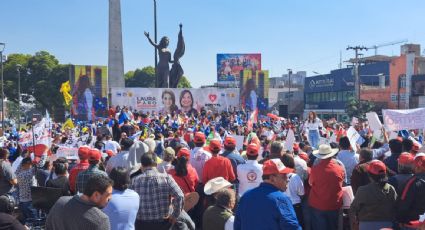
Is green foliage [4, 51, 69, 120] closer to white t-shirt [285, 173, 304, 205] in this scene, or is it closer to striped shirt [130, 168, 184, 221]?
white t-shirt [285, 173, 304, 205]

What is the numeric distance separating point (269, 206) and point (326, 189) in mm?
2349

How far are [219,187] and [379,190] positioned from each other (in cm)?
179

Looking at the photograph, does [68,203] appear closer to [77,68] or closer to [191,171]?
[191,171]

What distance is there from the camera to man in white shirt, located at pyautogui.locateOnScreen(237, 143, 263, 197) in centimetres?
620

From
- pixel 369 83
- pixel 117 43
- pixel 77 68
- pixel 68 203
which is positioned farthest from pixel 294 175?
pixel 369 83

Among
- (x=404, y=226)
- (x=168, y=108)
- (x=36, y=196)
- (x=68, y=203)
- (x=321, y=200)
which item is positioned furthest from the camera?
(x=168, y=108)

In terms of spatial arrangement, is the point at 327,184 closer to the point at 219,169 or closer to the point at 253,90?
the point at 219,169

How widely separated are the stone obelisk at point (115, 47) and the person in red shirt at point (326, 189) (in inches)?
1517

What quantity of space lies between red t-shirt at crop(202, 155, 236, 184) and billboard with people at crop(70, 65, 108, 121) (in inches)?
935

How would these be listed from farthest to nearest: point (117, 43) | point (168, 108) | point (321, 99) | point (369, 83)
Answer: point (321, 99)
point (369, 83)
point (117, 43)
point (168, 108)

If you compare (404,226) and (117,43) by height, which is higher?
(117,43)

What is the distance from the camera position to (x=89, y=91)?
97.7ft

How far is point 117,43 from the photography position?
42.3 m

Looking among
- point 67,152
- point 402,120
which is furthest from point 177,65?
point 402,120
